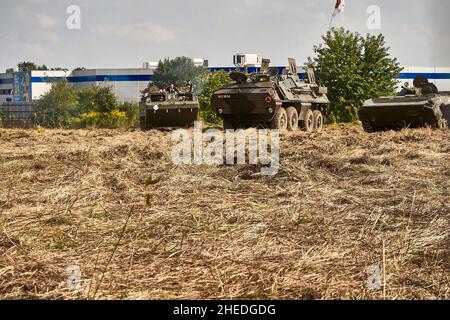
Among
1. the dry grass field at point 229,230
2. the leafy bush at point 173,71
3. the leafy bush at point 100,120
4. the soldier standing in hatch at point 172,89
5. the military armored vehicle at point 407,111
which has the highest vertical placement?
the leafy bush at point 173,71

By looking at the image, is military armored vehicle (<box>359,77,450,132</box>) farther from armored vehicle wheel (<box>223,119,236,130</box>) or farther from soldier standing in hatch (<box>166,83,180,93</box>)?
soldier standing in hatch (<box>166,83,180,93</box>)

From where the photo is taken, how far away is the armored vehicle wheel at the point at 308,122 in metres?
18.2

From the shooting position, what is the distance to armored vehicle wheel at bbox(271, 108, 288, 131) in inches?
634

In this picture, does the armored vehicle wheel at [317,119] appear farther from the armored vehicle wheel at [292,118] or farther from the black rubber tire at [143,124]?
the black rubber tire at [143,124]

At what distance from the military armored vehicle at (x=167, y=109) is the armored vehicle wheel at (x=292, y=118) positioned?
10.1ft

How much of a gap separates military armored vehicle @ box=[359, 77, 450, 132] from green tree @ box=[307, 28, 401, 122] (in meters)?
13.9


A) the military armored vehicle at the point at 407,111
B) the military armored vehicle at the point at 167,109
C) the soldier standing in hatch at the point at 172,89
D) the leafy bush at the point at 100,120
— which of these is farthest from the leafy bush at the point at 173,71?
the military armored vehicle at the point at 407,111

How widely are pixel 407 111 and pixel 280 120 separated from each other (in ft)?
10.7

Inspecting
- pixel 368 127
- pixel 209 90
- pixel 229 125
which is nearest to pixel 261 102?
pixel 229 125

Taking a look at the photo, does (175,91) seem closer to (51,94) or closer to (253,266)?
(253,266)

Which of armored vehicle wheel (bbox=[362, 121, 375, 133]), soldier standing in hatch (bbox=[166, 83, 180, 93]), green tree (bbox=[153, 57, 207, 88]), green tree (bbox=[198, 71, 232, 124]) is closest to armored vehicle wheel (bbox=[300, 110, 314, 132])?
armored vehicle wheel (bbox=[362, 121, 375, 133])

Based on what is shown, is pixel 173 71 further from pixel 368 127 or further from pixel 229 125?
pixel 368 127

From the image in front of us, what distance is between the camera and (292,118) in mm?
17203
